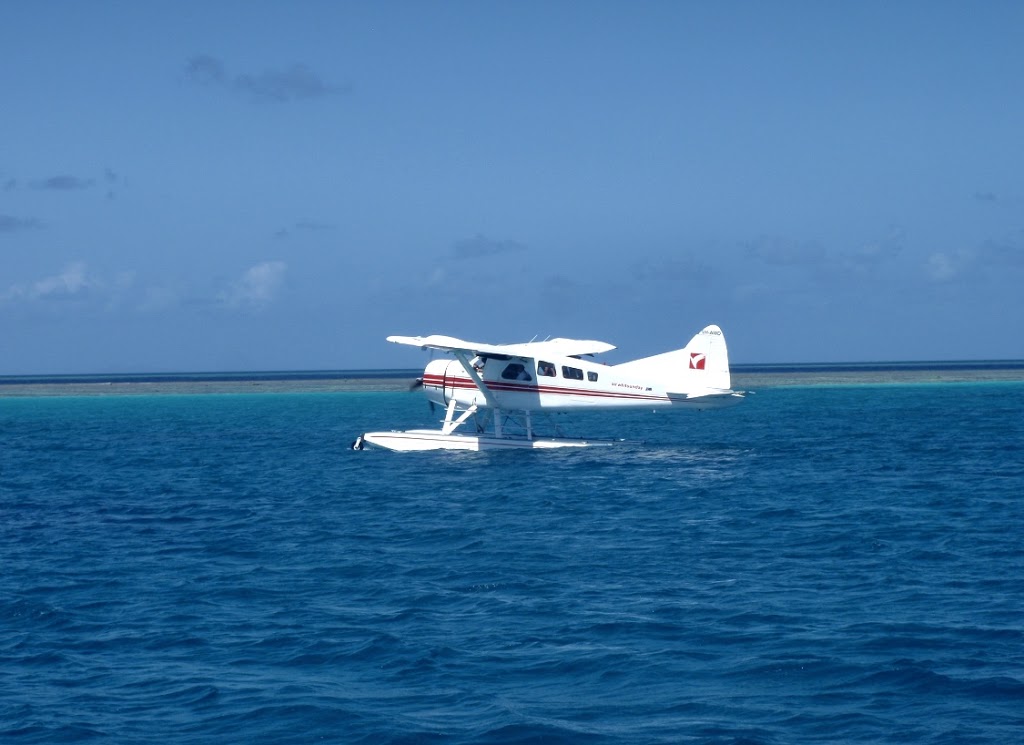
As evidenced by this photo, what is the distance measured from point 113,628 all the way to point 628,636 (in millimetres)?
6958

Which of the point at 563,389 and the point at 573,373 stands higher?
the point at 573,373

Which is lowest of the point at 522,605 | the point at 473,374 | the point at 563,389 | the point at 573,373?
the point at 522,605

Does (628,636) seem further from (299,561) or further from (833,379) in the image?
(833,379)

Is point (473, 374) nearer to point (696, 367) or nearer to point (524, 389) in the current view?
point (524, 389)

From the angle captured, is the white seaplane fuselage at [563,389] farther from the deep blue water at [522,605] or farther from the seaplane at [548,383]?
the deep blue water at [522,605]

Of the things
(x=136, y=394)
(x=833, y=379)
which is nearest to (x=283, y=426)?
(x=136, y=394)

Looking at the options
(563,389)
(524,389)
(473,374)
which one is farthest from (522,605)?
(473,374)

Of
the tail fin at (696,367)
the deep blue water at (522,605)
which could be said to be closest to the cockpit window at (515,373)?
the tail fin at (696,367)

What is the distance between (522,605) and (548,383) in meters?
22.9

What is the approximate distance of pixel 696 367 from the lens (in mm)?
37562

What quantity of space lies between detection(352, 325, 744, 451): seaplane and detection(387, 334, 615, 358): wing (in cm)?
4

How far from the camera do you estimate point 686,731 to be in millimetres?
10578

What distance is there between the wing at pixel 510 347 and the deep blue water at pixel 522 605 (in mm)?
5291

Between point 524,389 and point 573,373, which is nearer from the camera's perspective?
point 573,373
